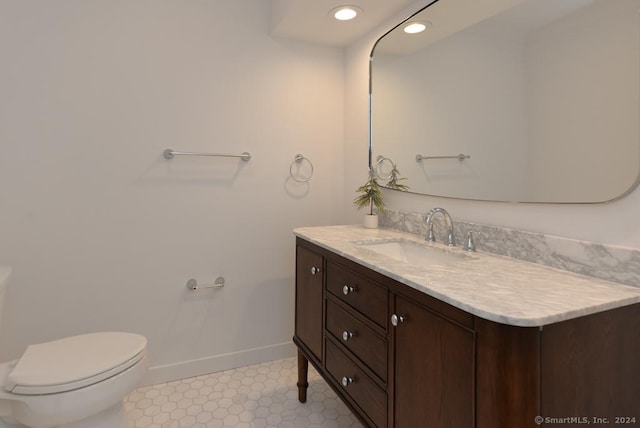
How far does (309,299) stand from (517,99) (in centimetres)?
117

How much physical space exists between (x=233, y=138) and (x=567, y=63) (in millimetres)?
1600

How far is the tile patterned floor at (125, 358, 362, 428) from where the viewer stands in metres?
1.75

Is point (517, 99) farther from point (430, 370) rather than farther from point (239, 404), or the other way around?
point (239, 404)

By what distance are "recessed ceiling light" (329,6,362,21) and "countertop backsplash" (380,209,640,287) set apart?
1.10 meters

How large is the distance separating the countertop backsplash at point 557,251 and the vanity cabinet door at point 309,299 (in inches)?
22.0

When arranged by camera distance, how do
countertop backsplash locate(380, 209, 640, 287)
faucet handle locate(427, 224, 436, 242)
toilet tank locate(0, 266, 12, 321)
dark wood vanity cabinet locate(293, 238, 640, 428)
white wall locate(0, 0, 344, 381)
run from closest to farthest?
dark wood vanity cabinet locate(293, 238, 640, 428)
countertop backsplash locate(380, 209, 640, 287)
toilet tank locate(0, 266, 12, 321)
faucet handle locate(427, 224, 436, 242)
white wall locate(0, 0, 344, 381)

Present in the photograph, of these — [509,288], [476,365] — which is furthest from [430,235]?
[476,365]

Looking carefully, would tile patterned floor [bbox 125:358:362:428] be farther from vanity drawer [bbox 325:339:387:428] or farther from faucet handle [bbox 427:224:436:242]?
faucet handle [bbox 427:224:436:242]

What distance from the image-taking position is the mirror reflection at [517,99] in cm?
108

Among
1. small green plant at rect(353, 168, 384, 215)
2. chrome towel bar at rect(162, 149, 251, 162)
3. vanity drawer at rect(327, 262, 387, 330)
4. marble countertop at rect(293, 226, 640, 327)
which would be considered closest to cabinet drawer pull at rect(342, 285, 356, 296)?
vanity drawer at rect(327, 262, 387, 330)

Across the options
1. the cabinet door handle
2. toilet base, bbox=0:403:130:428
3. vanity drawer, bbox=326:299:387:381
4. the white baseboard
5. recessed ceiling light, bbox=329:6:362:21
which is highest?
recessed ceiling light, bbox=329:6:362:21

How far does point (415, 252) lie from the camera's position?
1662mm

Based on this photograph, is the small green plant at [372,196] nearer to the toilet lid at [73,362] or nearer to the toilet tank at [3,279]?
the toilet lid at [73,362]

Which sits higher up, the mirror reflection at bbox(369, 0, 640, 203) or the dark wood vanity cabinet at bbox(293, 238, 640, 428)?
the mirror reflection at bbox(369, 0, 640, 203)
